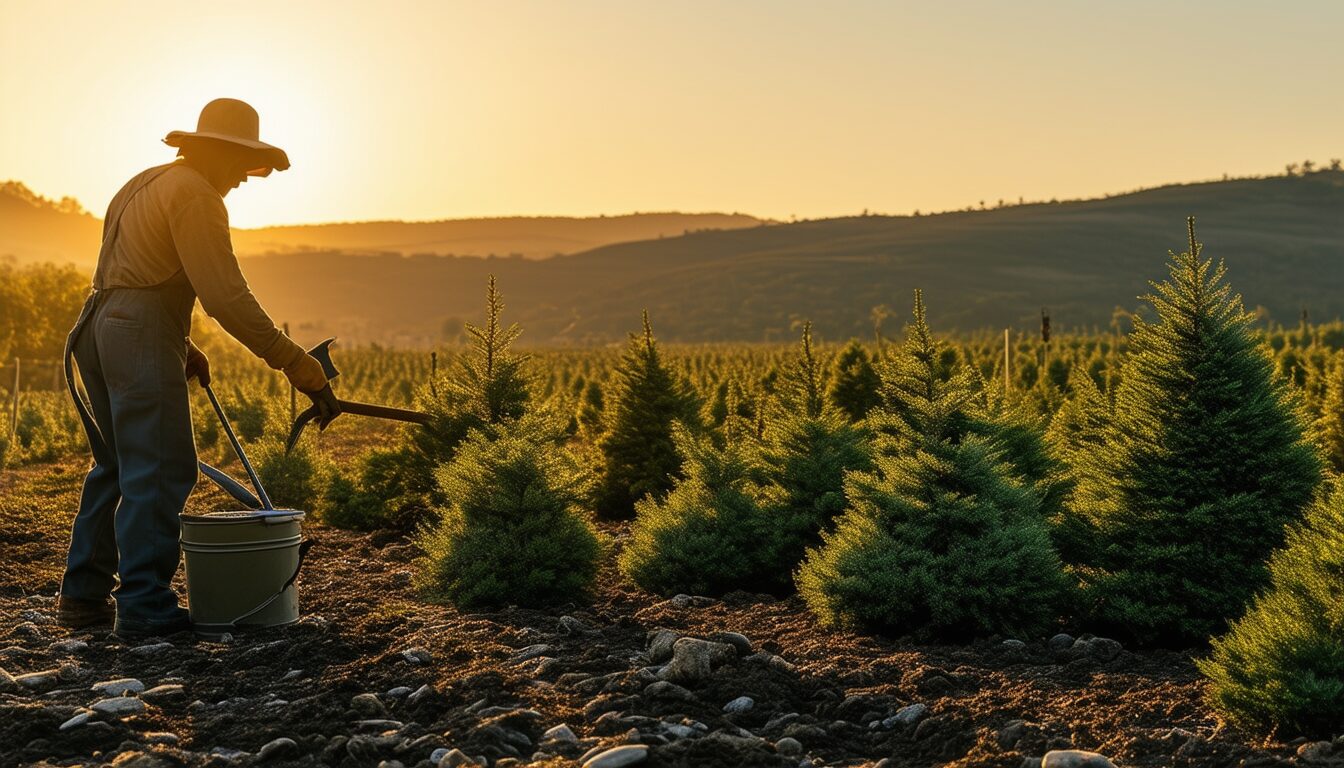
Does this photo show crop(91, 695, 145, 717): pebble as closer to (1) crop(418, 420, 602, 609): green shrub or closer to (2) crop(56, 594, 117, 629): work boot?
(2) crop(56, 594, 117, 629): work boot

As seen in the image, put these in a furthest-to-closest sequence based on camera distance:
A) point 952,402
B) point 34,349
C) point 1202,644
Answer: point 34,349 → point 952,402 → point 1202,644

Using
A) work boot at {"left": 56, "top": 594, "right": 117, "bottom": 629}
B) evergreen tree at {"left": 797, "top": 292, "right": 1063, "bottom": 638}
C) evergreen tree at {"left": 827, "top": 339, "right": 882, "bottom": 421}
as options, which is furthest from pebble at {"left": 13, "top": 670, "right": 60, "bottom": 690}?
evergreen tree at {"left": 827, "top": 339, "right": 882, "bottom": 421}

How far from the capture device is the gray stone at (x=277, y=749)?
179 inches

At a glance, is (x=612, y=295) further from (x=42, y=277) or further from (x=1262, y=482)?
(x=1262, y=482)

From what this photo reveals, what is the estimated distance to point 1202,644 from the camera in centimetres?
658

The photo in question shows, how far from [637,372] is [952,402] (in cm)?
644

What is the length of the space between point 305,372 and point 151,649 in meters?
1.64

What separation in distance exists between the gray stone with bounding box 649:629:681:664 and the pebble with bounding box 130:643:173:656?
255 centimetres

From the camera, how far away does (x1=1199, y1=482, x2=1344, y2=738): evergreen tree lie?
4484mm

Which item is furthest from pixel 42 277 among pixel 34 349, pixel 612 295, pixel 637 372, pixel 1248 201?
pixel 1248 201

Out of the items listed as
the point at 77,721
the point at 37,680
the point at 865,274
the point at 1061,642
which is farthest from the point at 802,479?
the point at 865,274

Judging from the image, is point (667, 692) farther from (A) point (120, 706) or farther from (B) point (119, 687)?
(B) point (119, 687)

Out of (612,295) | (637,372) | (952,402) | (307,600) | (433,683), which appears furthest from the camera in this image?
(612,295)

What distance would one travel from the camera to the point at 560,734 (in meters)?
4.62
